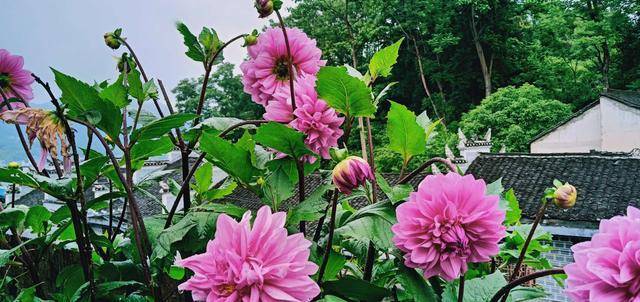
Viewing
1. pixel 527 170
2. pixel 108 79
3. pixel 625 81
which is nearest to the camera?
pixel 108 79

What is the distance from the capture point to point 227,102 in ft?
48.1

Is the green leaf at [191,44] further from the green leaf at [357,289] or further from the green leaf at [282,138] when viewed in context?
the green leaf at [357,289]

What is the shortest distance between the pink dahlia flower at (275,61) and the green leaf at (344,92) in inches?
2.8

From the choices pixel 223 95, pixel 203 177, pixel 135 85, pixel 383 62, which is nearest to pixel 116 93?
pixel 135 85

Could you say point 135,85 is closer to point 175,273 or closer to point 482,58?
point 175,273

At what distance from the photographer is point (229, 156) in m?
0.41

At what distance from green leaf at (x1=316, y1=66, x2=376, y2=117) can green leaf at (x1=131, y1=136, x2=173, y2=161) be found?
0.17m

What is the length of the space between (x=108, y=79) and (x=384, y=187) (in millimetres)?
373

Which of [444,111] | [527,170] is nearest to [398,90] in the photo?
[444,111]

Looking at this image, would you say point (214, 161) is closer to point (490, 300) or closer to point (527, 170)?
point (490, 300)

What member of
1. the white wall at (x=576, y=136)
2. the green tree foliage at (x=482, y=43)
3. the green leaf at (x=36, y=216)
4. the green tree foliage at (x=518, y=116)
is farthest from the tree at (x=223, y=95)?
the green leaf at (x=36, y=216)

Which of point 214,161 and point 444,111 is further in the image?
point 444,111

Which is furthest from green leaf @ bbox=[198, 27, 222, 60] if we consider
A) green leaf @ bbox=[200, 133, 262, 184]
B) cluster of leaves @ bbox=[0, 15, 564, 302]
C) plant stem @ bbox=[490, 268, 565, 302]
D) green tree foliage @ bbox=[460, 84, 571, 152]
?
green tree foliage @ bbox=[460, 84, 571, 152]

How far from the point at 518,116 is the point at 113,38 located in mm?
11714
